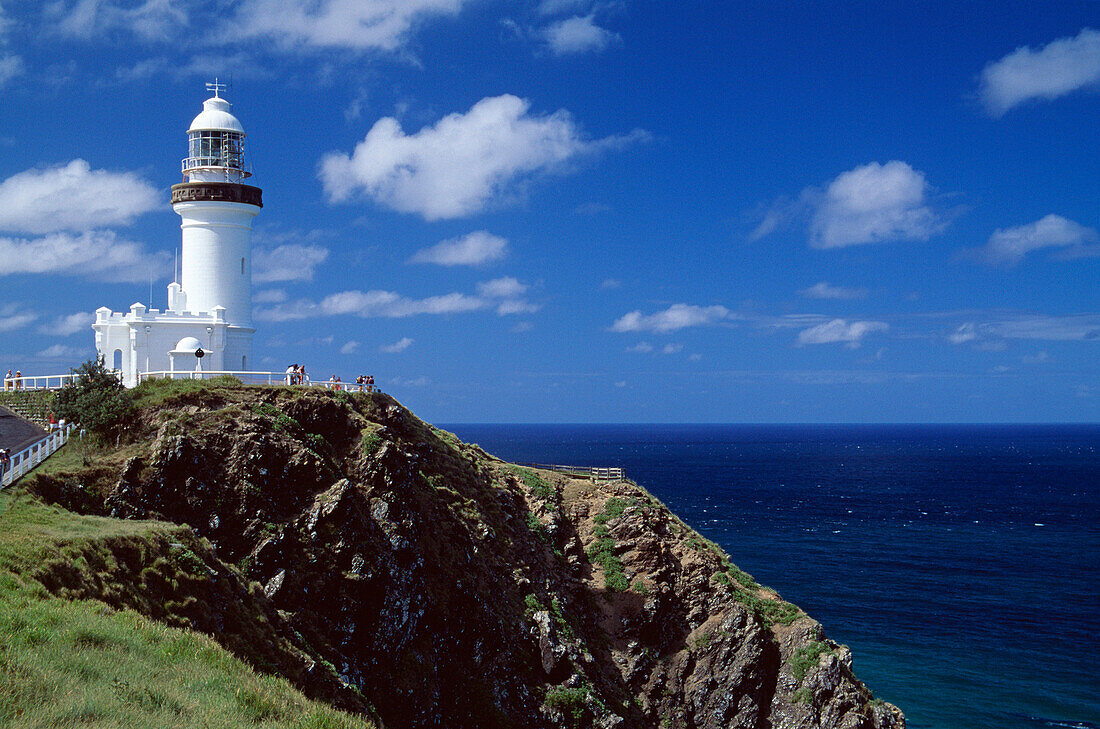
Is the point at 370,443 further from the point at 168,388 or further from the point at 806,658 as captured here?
the point at 806,658

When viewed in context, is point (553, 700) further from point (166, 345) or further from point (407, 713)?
point (166, 345)

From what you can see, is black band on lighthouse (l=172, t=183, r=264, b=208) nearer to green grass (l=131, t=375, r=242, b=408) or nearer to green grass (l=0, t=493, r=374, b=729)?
green grass (l=131, t=375, r=242, b=408)

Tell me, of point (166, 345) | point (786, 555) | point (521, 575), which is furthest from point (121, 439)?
point (786, 555)

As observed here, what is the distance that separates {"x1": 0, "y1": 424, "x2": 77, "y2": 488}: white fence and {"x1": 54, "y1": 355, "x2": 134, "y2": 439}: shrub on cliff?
884mm

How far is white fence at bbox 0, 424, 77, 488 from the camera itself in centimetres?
2922

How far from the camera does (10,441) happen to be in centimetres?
3612

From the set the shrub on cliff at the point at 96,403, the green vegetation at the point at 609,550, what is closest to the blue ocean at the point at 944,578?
the green vegetation at the point at 609,550

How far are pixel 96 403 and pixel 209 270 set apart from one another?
50.3 feet

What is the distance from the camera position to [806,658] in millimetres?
40656

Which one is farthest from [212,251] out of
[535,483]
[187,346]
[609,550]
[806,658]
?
[806,658]

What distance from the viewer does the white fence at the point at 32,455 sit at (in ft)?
95.9

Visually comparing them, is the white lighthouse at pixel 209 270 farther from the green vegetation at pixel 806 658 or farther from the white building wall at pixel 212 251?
the green vegetation at pixel 806 658

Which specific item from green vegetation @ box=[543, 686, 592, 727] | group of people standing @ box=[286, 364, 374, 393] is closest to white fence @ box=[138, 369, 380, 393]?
group of people standing @ box=[286, 364, 374, 393]

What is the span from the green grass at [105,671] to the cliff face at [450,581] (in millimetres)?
3802
